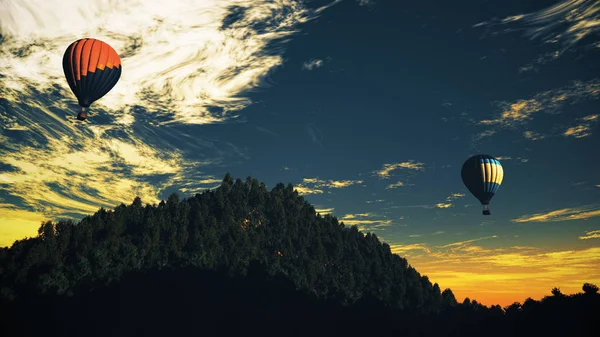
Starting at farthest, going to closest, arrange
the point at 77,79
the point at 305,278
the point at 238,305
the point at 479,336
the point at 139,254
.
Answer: the point at 305,278
the point at 139,254
the point at 238,305
the point at 479,336
the point at 77,79

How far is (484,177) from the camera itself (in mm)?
86188

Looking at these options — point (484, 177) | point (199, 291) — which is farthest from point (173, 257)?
point (484, 177)

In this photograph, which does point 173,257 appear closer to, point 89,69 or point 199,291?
point 199,291

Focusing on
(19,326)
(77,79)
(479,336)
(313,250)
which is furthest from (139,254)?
(479,336)

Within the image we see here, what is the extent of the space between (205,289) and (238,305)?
13934 mm

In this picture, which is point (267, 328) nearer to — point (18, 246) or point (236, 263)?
point (236, 263)

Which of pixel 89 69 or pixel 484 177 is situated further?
pixel 484 177

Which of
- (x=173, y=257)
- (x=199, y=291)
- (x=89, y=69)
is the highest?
(x=89, y=69)

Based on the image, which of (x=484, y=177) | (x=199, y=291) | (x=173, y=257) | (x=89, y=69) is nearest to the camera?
(x=89, y=69)

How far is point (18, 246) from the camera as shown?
493 ft

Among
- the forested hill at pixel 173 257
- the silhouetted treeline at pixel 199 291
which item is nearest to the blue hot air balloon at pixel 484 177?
the silhouetted treeline at pixel 199 291

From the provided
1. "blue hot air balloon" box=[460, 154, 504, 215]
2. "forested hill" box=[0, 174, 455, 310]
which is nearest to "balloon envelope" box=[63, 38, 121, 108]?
"blue hot air balloon" box=[460, 154, 504, 215]

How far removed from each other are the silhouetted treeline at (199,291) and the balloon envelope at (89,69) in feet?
276

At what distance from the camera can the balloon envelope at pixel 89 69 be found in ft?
209
